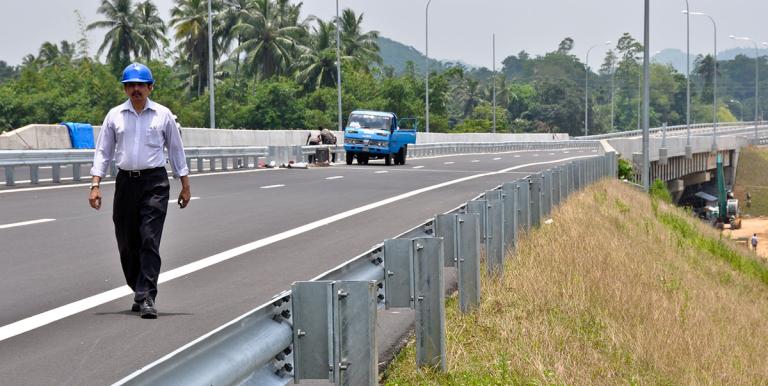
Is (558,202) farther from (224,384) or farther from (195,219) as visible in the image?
(224,384)

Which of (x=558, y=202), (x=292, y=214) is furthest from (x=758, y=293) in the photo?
(x=292, y=214)

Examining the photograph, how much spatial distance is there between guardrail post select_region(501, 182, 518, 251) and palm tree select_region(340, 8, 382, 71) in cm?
10156

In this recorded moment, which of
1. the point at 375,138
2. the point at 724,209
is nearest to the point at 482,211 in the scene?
the point at 375,138

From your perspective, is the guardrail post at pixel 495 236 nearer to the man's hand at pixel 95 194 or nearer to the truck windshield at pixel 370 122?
the man's hand at pixel 95 194

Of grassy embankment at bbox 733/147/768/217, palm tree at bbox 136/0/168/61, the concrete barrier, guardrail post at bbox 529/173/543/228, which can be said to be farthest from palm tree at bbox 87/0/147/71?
guardrail post at bbox 529/173/543/228

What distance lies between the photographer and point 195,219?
17594 mm

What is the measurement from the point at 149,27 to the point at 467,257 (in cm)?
9616

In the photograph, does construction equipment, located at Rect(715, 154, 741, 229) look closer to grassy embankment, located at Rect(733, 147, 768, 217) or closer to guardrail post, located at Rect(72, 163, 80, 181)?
grassy embankment, located at Rect(733, 147, 768, 217)

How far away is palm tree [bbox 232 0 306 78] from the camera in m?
102

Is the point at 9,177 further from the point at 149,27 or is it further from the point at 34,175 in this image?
the point at 149,27

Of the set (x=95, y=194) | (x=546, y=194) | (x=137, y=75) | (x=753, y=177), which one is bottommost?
(x=753, y=177)

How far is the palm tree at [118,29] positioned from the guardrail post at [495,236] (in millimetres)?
90958

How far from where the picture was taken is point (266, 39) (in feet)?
339

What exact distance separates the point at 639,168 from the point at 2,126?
35.5 m
